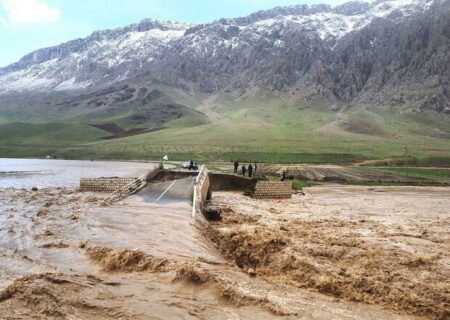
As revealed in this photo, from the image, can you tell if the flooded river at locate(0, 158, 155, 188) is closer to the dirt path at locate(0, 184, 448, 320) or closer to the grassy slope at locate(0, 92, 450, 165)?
the dirt path at locate(0, 184, 448, 320)

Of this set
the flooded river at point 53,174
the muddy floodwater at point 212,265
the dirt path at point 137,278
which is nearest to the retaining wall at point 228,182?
the flooded river at point 53,174

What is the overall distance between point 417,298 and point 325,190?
43.6 m

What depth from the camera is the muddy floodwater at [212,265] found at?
1188cm

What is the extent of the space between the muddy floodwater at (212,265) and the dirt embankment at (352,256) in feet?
0.18

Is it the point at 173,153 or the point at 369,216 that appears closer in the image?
the point at 369,216

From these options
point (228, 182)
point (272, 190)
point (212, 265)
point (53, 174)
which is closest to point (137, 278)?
point (212, 265)

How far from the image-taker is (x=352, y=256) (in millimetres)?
18234

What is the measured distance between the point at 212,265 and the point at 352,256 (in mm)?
6055

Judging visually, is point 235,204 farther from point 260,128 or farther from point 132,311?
point 260,128

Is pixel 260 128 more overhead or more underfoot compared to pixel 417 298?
more overhead

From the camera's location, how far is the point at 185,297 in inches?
488

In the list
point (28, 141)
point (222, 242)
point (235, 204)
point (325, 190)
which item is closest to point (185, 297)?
point (222, 242)

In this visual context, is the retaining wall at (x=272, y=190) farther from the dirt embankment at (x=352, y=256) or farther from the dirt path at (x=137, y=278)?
the dirt path at (x=137, y=278)

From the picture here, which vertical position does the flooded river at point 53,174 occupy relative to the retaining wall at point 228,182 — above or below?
below
